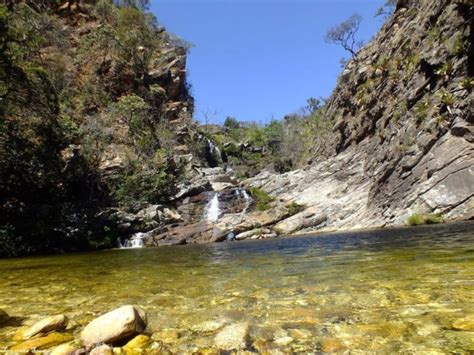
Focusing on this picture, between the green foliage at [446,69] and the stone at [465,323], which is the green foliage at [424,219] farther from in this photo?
the stone at [465,323]

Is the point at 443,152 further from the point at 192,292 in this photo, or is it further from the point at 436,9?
the point at 192,292

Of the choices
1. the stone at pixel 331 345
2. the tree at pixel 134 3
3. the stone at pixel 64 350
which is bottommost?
the stone at pixel 331 345

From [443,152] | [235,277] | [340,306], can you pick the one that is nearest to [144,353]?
[340,306]

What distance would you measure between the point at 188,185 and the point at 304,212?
11781 mm

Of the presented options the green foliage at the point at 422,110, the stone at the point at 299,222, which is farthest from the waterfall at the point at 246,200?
the green foliage at the point at 422,110

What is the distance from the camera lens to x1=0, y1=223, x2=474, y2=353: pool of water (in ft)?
13.0

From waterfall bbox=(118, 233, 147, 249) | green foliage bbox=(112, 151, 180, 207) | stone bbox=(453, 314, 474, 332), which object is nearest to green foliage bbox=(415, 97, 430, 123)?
green foliage bbox=(112, 151, 180, 207)

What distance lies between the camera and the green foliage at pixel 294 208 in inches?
1207

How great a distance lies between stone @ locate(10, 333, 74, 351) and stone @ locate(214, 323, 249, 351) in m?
1.77

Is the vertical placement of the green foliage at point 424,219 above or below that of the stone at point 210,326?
above

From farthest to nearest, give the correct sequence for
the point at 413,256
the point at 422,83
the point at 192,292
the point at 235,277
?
the point at 422,83 < the point at 413,256 < the point at 235,277 < the point at 192,292

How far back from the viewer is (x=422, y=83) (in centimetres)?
2916

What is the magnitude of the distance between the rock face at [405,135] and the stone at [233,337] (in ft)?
65.0

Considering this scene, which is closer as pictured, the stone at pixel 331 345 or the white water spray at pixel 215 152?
the stone at pixel 331 345
